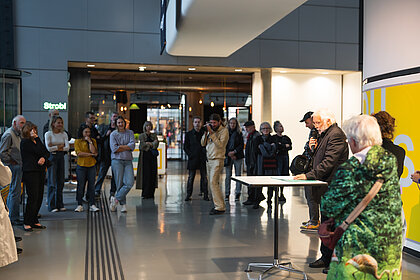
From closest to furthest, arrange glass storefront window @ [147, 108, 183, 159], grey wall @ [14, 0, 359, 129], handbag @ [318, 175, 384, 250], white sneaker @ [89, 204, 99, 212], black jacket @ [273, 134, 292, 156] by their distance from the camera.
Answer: handbag @ [318, 175, 384, 250] < white sneaker @ [89, 204, 99, 212] < black jacket @ [273, 134, 292, 156] < grey wall @ [14, 0, 359, 129] < glass storefront window @ [147, 108, 183, 159]

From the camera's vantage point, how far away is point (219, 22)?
8.53 meters

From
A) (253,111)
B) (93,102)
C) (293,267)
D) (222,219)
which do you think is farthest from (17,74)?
(293,267)

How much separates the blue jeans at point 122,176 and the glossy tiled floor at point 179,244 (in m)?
0.38

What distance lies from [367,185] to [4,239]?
3348mm

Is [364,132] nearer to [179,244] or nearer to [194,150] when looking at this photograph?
[179,244]

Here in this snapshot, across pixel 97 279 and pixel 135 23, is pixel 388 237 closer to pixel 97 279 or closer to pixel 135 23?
pixel 97 279

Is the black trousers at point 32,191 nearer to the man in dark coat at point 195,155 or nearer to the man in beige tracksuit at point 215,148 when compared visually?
the man in beige tracksuit at point 215,148

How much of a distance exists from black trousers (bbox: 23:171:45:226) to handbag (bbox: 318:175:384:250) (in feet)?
15.6

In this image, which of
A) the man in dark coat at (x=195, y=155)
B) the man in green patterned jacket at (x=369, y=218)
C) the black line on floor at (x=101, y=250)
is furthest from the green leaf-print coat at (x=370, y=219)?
the man in dark coat at (x=195, y=155)

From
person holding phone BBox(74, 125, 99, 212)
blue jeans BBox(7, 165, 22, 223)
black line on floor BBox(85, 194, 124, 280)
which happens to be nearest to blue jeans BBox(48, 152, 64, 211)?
person holding phone BBox(74, 125, 99, 212)

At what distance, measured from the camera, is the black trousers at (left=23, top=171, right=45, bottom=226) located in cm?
653

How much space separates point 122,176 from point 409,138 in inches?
186

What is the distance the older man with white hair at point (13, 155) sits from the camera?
657cm

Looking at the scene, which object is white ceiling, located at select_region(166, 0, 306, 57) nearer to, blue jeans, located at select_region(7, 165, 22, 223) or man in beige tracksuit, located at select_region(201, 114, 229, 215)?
man in beige tracksuit, located at select_region(201, 114, 229, 215)
